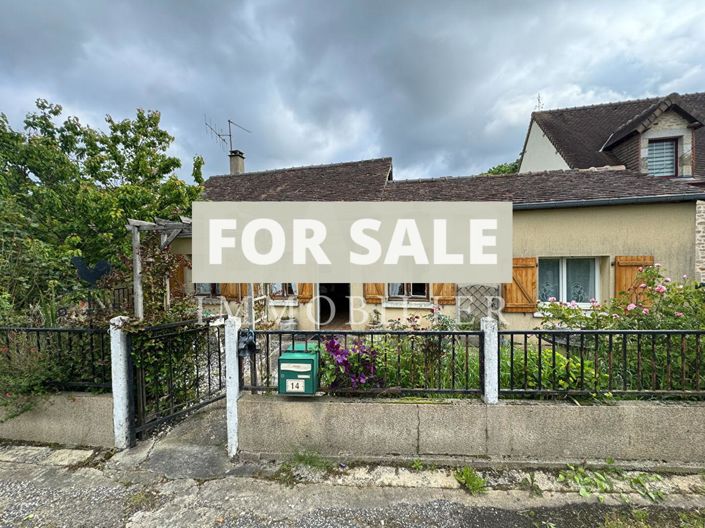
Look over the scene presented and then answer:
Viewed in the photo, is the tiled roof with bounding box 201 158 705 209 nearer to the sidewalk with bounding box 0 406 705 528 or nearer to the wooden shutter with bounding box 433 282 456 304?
the wooden shutter with bounding box 433 282 456 304

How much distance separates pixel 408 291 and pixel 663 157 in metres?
8.76

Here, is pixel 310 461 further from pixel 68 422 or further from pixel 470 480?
pixel 68 422

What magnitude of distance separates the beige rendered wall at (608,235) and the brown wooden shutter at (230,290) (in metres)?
7.55

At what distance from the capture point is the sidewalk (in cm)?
232

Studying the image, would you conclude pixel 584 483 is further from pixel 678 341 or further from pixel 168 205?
pixel 168 205

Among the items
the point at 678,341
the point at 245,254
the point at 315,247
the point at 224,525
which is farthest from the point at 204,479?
the point at 678,341

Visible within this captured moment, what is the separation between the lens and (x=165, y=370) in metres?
3.41

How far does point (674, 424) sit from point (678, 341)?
90 cm

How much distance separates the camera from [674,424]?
2777mm

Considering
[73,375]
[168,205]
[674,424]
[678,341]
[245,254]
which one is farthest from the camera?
[168,205]

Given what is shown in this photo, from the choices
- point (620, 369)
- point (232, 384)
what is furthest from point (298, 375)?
point (620, 369)

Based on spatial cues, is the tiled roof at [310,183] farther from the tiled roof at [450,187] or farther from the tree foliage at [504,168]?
the tree foliage at [504,168]

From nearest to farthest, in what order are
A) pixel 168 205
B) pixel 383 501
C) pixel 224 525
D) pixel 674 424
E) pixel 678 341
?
pixel 224 525 → pixel 383 501 → pixel 674 424 → pixel 678 341 → pixel 168 205

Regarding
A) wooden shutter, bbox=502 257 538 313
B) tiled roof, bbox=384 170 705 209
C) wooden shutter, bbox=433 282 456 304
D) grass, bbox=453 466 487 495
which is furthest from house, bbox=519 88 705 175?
grass, bbox=453 466 487 495
